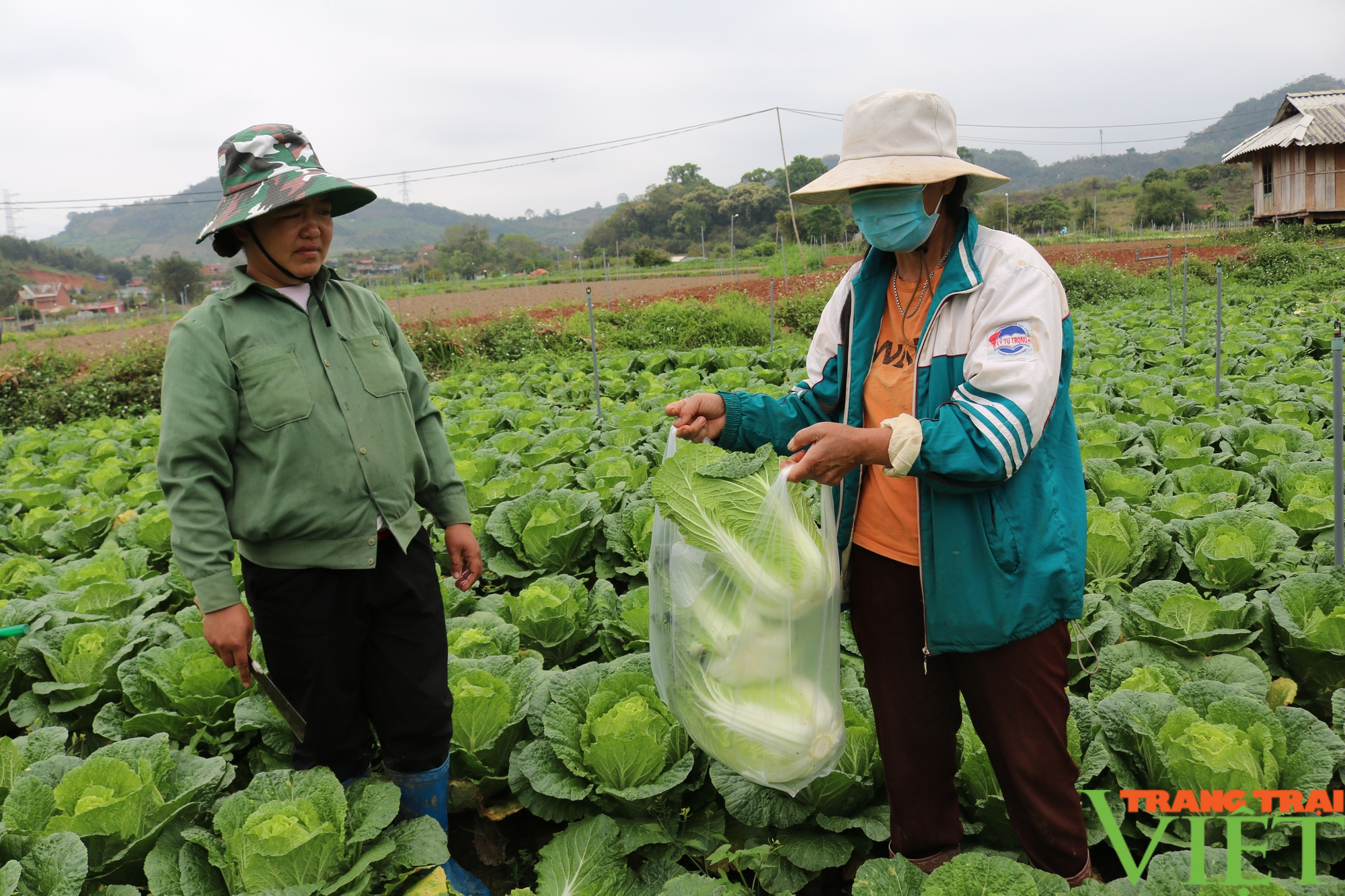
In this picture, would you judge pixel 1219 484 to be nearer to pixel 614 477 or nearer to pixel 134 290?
pixel 614 477

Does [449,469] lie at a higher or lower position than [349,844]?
higher

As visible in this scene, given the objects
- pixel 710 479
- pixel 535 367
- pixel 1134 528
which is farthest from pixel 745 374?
pixel 710 479

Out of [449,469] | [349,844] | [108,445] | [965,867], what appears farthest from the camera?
[108,445]

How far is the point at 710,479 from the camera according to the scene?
5.65 ft

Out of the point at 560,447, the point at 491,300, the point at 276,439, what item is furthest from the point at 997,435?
the point at 491,300

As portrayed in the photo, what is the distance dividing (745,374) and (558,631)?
536 centimetres

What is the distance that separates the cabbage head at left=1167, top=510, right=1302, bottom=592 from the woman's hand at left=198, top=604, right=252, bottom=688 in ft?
10.5

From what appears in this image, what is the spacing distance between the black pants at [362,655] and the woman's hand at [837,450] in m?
1.04

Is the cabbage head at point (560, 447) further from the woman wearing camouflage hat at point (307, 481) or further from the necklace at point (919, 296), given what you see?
the necklace at point (919, 296)

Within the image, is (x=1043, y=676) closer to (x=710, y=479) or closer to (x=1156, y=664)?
(x=710, y=479)

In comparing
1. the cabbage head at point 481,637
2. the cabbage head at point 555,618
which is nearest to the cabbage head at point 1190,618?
the cabbage head at point 555,618

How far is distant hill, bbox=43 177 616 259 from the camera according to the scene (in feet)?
446

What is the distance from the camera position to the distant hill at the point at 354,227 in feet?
446

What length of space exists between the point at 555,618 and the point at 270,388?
155 centimetres
